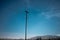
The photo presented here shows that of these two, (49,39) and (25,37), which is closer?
(25,37)

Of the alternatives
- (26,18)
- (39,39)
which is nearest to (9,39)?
(26,18)

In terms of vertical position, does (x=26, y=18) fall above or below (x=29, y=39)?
above

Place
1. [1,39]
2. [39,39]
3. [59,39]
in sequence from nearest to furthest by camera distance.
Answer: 1. [1,39]
2. [59,39]
3. [39,39]

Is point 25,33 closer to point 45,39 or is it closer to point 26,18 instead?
point 26,18

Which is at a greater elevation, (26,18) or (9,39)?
(26,18)

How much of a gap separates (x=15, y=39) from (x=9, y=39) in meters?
0.22

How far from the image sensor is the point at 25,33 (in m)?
3.32

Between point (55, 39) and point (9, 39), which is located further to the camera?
point (55, 39)

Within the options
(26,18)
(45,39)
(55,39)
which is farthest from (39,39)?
(26,18)

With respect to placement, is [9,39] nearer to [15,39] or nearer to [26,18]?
[15,39]

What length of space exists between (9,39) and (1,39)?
0.93 ft

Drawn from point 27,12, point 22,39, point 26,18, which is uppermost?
point 27,12

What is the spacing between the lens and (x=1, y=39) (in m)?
3.26

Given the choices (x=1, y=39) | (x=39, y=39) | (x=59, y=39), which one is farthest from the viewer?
(x=39, y=39)
